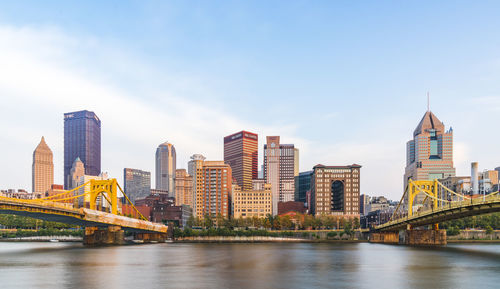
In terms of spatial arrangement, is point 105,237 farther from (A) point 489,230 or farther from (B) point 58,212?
(A) point 489,230

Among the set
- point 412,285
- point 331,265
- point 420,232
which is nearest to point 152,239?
point 420,232

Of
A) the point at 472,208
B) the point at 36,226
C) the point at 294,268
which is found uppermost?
the point at 472,208

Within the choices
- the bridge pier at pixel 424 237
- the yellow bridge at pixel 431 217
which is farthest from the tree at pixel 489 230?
the bridge pier at pixel 424 237

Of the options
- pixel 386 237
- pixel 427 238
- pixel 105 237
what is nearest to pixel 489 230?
pixel 386 237

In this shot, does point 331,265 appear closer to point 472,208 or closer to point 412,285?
point 412,285

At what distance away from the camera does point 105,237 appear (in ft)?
383

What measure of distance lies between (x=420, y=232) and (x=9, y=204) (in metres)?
92.5

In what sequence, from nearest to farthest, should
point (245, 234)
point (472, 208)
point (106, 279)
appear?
point (106, 279) → point (472, 208) → point (245, 234)

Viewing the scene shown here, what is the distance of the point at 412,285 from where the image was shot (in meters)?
45.3

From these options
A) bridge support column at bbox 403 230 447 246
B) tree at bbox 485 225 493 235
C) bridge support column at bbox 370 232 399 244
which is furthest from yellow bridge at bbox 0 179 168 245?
tree at bbox 485 225 493 235

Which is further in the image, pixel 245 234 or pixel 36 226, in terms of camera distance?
pixel 36 226

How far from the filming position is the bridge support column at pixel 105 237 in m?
116

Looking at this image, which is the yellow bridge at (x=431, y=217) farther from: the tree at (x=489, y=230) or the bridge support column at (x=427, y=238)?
the tree at (x=489, y=230)

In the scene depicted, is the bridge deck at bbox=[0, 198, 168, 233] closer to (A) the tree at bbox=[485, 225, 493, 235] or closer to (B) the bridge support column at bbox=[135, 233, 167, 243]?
(B) the bridge support column at bbox=[135, 233, 167, 243]
